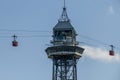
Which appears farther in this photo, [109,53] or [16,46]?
[109,53]

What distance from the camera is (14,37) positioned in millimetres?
130125

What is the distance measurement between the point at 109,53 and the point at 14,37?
137 ft

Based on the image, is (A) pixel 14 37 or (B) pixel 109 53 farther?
(B) pixel 109 53

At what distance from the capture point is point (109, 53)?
536ft

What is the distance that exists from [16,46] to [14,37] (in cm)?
590

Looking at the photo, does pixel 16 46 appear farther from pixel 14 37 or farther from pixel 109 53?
pixel 109 53

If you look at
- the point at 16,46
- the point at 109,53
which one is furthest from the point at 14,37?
the point at 109,53

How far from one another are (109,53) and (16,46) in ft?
123

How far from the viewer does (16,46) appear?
445 feet
